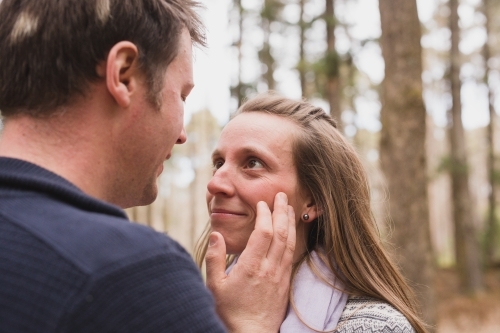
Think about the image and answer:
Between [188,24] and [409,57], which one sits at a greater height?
[409,57]

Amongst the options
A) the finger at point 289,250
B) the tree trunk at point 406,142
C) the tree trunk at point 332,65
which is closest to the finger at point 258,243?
the finger at point 289,250

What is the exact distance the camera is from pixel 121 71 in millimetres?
1562

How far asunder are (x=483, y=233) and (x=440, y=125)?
15.3m

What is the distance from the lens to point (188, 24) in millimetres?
1841

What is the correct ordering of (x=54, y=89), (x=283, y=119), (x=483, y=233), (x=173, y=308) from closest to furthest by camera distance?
(x=173, y=308) → (x=54, y=89) → (x=283, y=119) → (x=483, y=233)

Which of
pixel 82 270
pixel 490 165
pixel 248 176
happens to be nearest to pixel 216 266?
pixel 248 176

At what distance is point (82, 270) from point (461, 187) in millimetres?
17636

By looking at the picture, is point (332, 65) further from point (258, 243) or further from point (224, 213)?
point (258, 243)

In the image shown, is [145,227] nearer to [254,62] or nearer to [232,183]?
[232,183]

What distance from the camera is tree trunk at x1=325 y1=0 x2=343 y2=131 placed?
11898 mm

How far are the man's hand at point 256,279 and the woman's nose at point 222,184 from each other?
0.94ft

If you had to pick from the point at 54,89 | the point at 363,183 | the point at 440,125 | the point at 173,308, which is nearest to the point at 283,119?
the point at 363,183

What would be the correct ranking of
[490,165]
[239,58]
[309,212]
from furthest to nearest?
[490,165] → [239,58] → [309,212]

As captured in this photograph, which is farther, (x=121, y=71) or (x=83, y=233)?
(x=121, y=71)
